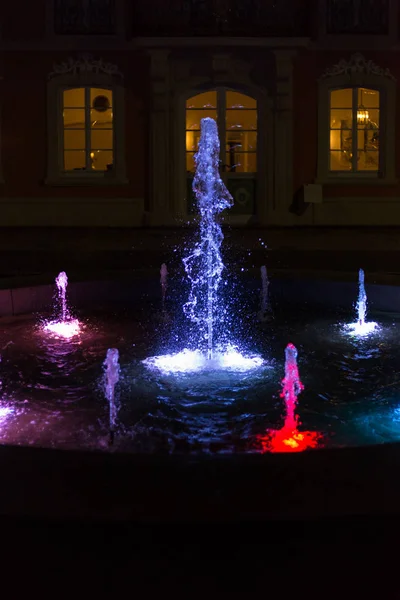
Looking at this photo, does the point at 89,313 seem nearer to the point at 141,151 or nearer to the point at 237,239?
the point at 237,239

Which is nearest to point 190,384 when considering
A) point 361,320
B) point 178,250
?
point 361,320

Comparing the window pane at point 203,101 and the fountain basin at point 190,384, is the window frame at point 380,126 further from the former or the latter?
the fountain basin at point 190,384

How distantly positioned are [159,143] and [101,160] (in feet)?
4.21

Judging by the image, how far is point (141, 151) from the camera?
55.3 ft

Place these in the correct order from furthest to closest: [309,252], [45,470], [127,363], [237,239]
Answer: [237,239] < [309,252] < [127,363] < [45,470]

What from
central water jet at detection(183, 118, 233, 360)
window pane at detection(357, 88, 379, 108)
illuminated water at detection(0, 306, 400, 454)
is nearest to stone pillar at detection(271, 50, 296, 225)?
central water jet at detection(183, 118, 233, 360)

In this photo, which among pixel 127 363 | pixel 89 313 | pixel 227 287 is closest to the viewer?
pixel 127 363

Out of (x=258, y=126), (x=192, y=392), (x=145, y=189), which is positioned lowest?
(x=192, y=392)

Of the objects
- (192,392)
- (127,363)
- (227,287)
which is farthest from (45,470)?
(227,287)

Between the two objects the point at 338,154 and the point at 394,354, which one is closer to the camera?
the point at 394,354

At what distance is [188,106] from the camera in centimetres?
1702

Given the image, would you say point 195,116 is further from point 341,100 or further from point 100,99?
point 341,100

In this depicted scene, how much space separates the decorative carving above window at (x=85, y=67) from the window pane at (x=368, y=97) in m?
4.68

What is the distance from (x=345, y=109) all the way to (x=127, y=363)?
12404 mm
